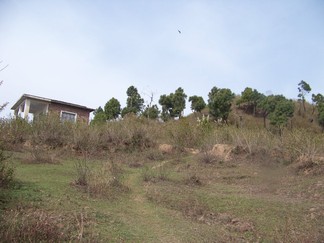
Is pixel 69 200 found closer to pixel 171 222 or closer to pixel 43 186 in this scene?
pixel 43 186

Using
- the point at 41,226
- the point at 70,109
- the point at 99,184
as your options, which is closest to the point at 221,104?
the point at 70,109

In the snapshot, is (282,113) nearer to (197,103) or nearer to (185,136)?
(197,103)

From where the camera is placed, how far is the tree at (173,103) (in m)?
29.6

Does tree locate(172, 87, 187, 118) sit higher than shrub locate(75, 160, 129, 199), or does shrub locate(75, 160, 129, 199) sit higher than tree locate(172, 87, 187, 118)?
tree locate(172, 87, 187, 118)

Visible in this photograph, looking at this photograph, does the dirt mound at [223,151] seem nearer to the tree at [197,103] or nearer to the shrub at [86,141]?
the shrub at [86,141]

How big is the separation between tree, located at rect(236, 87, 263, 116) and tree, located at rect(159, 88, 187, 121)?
5.10 m

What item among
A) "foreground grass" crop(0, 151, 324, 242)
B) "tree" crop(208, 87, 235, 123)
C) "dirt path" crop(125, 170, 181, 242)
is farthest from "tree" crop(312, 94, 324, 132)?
"dirt path" crop(125, 170, 181, 242)

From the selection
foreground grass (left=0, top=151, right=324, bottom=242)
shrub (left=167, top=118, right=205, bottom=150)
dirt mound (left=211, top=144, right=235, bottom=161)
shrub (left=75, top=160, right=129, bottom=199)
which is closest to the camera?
foreground grass (left=0, top=151, right=324, bottom=242)

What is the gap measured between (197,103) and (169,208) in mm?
22963

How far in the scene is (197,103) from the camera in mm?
30453

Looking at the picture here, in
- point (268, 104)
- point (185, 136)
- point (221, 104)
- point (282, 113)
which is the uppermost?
point (268, 104)

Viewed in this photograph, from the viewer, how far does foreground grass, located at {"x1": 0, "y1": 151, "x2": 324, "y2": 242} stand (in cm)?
588

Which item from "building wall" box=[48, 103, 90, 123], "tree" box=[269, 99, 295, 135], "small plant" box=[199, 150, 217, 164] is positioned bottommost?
"small plant" box=[199, 150, 217, 164]

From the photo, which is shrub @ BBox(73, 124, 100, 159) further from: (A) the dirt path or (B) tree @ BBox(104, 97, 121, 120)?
(B) tree @ BBox(104, 97, 121, 120)
